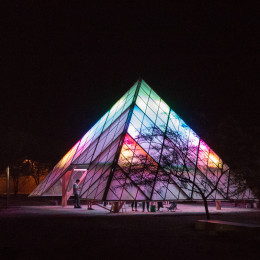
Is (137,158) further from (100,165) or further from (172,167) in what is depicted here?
(172,167)

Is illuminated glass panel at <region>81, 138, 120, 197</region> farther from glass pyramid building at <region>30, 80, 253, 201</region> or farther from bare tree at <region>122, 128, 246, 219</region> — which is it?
bare tree at <region>122, 128, 246, 219</region>

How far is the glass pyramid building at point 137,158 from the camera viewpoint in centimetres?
2120

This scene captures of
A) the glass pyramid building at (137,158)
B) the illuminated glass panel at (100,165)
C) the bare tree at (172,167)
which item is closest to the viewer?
the bare tree at (172,167)

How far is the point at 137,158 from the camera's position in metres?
21.9

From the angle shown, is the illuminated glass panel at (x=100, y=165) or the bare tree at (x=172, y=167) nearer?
the bare tree at (x=172, y=167)

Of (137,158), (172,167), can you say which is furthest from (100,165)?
(172,167)

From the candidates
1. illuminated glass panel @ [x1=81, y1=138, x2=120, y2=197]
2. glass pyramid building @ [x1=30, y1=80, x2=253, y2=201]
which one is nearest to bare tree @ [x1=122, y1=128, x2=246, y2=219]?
glass pyramid building @ [x1=30, y1=80, x2=253, y2=201]

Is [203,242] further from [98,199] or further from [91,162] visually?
[91,162]

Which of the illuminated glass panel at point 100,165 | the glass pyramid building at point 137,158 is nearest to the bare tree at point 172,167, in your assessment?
the glass pyramid building at point 137,158

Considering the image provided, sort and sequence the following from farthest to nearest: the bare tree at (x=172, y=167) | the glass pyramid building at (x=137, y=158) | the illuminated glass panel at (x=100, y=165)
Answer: the illuminated glass panel at (x=100, y=165) → the glass pyramid building at (x=137, y=158) → the bare tree at (x=172, y=167)

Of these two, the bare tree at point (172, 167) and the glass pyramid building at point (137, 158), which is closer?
the bare tree at point (172, 167)

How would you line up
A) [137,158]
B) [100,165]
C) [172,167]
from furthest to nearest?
1. [100,165]
2. [137,158]
3. [172,167]

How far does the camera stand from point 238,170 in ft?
61.7

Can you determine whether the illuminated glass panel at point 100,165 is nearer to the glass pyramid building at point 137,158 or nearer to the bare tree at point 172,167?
the glass pyramid building at point 137,158
